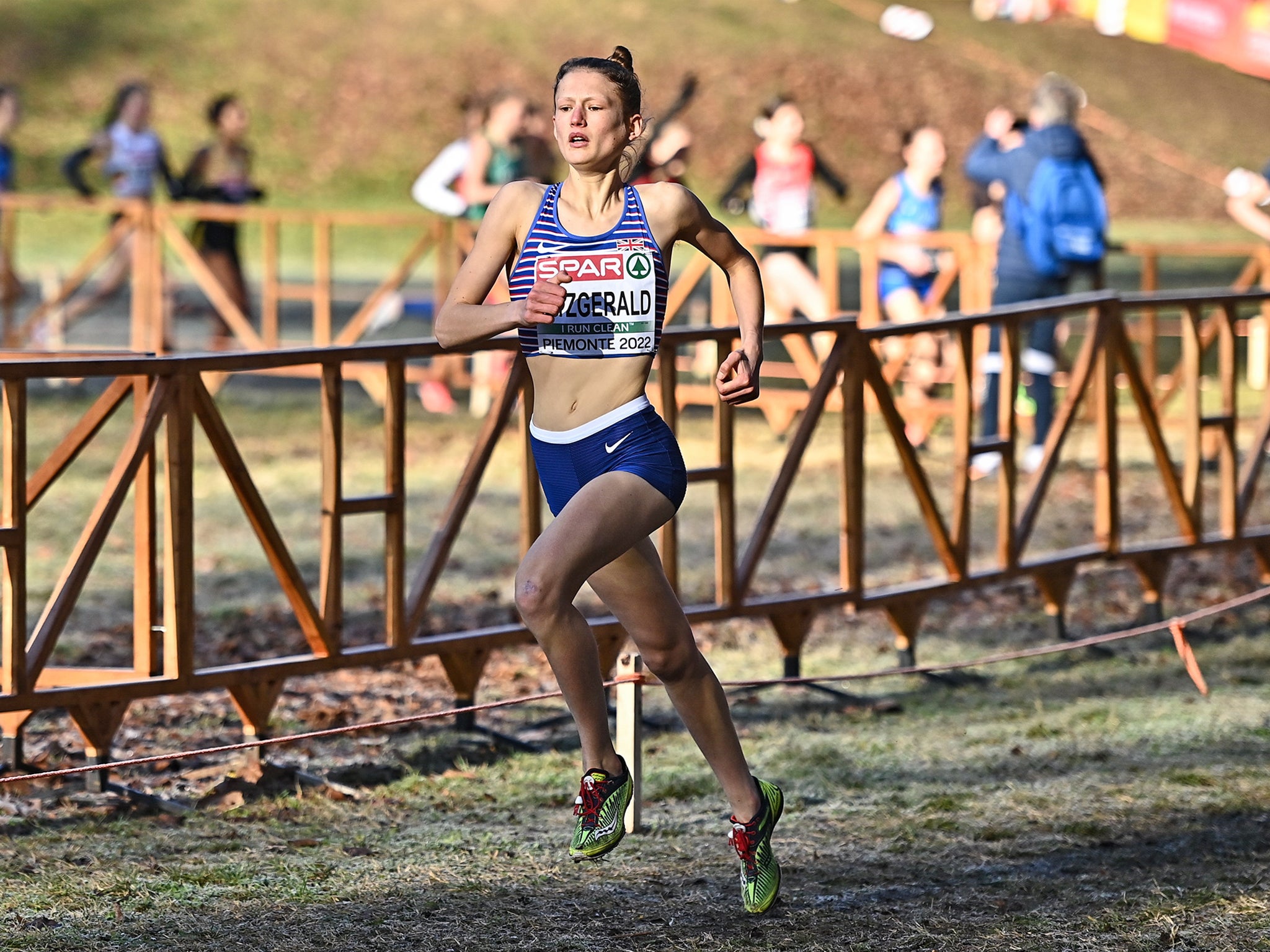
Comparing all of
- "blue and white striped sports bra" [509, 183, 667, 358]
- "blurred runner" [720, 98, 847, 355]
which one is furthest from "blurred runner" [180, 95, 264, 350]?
"blue and white striped sports bra" [509, 183, 667, 358]

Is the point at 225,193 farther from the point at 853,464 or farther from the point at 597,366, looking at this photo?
A: the point at 597,366

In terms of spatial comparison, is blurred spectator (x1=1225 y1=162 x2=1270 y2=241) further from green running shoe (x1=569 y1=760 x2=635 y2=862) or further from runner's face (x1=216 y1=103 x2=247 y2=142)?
green running shoe (x1=569 y1=760 x2=635 y2=862)

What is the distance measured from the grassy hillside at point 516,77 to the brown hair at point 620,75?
29051mm

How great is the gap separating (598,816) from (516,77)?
110ft

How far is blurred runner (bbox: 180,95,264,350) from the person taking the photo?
578 inches

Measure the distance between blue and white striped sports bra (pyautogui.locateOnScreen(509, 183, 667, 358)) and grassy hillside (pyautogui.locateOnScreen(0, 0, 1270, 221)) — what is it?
2911 centimetres

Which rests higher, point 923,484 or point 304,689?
point 923,484

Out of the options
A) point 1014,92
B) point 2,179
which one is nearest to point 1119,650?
point 2,179

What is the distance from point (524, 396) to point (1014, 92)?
3276cm

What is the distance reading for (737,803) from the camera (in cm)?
459

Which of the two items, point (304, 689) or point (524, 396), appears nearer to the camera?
point (524, 396)

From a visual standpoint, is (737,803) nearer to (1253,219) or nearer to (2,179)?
(1253,219)

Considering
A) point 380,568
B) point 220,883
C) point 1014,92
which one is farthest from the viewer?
point 1014,92

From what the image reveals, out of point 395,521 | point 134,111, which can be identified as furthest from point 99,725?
point 134,111
